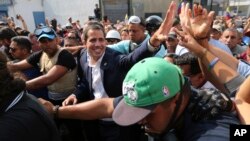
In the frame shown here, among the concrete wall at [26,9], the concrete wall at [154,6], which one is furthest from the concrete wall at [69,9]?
the concrete wall at [154,6]

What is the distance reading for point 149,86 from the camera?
1.27 metres

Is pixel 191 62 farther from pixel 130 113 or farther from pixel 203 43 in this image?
pixel 130 113

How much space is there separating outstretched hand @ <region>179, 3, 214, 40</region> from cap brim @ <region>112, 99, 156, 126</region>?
2.95 ft

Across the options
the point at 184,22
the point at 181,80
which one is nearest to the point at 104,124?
the point at 184,22

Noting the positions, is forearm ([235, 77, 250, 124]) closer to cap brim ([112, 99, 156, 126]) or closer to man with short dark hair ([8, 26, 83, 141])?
cap brim ([112, 99, 156, 126])

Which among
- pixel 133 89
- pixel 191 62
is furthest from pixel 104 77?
pixel 133 89

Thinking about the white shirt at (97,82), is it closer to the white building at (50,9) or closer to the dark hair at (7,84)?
Answer: the dark hair at (7,84)

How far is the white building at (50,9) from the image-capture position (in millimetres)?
21234

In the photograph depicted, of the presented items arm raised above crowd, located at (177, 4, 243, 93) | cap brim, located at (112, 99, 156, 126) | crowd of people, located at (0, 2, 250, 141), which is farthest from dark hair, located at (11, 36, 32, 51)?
cap brim, located at (112, 99, 156, 126)

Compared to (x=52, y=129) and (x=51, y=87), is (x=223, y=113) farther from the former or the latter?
(x=51, y=87)

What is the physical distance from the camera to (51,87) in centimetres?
305

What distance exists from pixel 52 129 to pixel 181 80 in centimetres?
78

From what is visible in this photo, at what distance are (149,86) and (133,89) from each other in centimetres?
9

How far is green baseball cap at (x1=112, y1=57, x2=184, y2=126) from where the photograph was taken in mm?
1271
